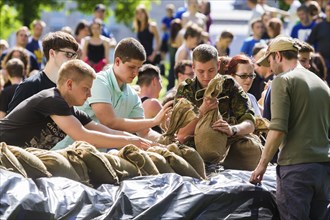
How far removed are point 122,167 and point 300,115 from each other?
1307 millimetres

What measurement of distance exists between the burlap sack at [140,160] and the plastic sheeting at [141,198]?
0.21 m

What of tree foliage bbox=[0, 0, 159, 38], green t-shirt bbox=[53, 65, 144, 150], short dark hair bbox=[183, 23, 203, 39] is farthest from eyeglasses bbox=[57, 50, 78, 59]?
tree foliage bbox=[0, 0, 159, 38]

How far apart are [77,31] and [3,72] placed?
4674 mm

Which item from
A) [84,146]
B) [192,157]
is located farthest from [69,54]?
[84,146]

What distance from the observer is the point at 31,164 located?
268 inches

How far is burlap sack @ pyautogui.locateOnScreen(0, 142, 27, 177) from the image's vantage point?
670 centimetres

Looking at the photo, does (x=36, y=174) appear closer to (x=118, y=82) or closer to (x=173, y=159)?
(x=173, y=159)

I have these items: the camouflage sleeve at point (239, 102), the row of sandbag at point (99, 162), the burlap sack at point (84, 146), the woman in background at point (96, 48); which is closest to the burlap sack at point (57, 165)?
the row of sandbag at point (99, 162)

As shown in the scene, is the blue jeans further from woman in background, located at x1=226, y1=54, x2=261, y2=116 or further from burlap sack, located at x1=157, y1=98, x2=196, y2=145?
woman in background, located at x1=226, y1=54, x2=261, y2=116

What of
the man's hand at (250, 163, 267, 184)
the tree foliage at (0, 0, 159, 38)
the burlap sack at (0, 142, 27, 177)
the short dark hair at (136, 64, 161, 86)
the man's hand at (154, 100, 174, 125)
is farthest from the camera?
the tree foliage at (0, 0, 159, 38)

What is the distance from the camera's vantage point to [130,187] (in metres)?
7.01

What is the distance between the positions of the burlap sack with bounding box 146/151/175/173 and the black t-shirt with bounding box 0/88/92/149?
725 millimetres

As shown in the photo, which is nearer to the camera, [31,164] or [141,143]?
[31,164]

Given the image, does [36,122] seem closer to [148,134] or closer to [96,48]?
[148,134]
